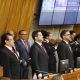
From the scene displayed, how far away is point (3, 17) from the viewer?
834cm

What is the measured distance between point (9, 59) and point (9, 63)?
7cm

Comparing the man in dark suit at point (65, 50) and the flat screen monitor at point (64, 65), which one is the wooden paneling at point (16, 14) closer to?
the man in dark suit at point (65, 50)

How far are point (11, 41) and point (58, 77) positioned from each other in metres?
1.02

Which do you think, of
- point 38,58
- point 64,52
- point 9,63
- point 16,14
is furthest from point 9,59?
point 16,14

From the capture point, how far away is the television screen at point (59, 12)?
32.1 ft

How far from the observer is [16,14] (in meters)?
8.74

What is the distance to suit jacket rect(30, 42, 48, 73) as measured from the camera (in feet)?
21.8

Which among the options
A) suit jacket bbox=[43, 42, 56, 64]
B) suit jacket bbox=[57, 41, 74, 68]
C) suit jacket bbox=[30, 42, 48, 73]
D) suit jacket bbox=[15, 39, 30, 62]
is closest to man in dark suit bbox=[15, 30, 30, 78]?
suit jacket bbox=[15, 39, 30, 62]

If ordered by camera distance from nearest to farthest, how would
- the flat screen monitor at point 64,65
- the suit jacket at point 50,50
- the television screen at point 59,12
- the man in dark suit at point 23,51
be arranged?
the flat screen monitor at point 64,65 < the man in dark suit at point 23,51 < the suit jacket at point 50,50 < the television screen at point 59,12

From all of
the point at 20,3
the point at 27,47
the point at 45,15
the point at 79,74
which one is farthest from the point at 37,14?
the point at 79,74

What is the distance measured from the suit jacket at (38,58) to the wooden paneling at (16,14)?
5.82 feet

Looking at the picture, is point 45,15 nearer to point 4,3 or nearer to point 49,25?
point 49,25

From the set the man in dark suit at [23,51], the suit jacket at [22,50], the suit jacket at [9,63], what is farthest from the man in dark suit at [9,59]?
the suit jacket at [22,50]

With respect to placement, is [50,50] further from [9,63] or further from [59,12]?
[59,12]
